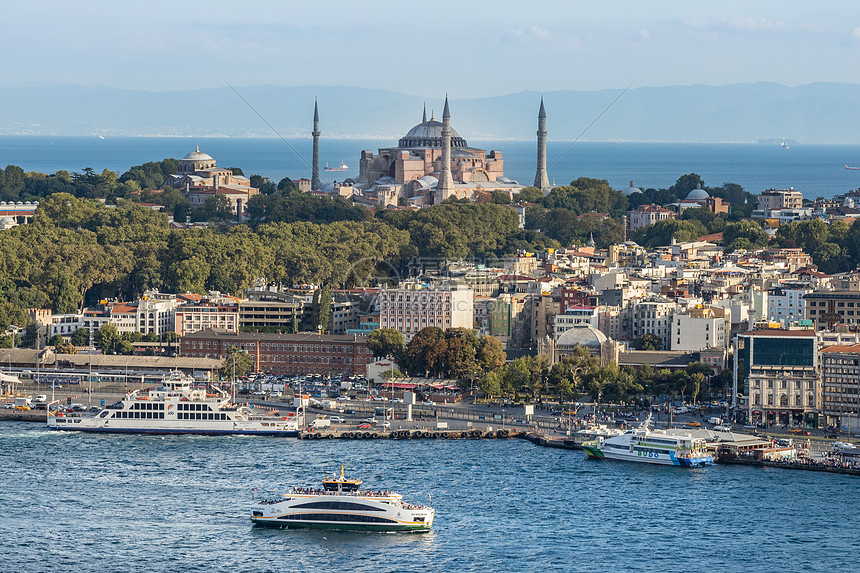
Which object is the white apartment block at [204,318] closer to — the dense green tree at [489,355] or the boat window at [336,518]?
the dense green tree at [489,355]

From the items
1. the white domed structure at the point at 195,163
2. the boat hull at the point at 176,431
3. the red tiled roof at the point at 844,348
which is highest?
the white domed structure at the point at 195,163

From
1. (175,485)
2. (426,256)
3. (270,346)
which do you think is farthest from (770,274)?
(175,485)

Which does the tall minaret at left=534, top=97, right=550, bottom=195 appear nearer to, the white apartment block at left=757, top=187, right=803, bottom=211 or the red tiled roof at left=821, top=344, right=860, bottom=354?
the white apartment block at left=757, top=187, right=803, bottom=211

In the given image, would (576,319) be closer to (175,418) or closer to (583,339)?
(583,339)

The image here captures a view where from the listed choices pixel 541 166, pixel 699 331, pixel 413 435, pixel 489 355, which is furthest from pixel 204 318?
pixel 541 166

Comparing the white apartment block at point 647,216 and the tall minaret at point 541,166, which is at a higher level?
the tall minaret at point 541,166

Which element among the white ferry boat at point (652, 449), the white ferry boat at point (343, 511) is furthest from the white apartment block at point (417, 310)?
the white ferry boat at point (343, 511)
